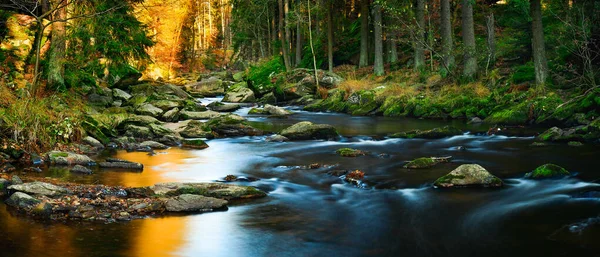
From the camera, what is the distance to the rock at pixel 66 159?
11875mm

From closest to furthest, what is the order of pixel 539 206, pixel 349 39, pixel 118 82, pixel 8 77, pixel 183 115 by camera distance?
1. pixel 539 206
2. pixel 8 77
3. pixel 183 115
4. pixel 118 82
5. pixel 349 39

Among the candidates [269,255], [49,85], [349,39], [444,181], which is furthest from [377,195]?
[349,39]

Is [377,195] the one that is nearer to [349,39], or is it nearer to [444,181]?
→ [444,181]

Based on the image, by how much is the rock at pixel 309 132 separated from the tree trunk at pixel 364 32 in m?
14.3

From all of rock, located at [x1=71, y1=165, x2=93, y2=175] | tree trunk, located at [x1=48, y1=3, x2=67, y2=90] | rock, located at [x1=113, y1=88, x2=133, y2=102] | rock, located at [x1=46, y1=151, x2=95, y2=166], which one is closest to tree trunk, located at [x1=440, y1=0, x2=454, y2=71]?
rock, located at [x1=113, y1=88, x2=133, y2=102]

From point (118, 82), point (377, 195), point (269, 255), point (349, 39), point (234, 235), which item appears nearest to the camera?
point (269, 255)

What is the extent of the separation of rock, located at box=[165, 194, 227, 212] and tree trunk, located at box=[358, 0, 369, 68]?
23235 millimetres

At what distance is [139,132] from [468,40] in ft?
45.5

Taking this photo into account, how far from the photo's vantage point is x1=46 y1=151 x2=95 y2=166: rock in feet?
39.0

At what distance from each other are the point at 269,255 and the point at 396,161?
22.7 feet

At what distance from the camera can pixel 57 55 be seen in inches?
802

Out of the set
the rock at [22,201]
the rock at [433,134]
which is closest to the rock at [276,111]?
the rock at [433,134]

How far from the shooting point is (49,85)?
19609mm

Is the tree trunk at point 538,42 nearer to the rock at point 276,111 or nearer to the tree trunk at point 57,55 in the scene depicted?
the rock at point 276,111
